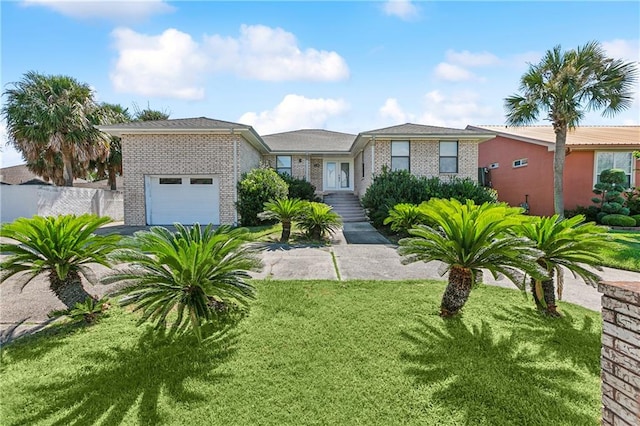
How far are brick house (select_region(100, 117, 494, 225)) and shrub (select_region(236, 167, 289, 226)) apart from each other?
0.39 meters

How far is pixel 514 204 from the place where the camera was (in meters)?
17.9

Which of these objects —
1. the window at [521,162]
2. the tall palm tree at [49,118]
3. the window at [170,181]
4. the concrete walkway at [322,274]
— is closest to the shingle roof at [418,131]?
the window at [521,162]

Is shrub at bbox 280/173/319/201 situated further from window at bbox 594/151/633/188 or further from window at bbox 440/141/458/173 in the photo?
window at bbox 594/151/633/188

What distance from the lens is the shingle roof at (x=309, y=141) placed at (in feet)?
62.0

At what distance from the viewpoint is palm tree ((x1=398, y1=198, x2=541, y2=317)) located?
362cm

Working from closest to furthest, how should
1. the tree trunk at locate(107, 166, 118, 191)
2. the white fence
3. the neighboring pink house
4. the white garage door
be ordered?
the white garage door, the white fence, the neighboring pink house, the tree trunk at locate(107, 166, 118, 191)

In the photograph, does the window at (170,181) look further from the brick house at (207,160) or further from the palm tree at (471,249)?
the palm tree at (471,249)

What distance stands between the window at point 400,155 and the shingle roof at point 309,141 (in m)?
4.51

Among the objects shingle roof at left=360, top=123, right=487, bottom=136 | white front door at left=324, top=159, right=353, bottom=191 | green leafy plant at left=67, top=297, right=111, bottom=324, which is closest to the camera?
green leafy plant at left=67, top=297, right=111, bottom=324

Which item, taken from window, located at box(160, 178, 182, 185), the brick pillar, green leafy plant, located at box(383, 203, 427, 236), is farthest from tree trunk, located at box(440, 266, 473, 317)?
window, located at box(160, 178, 182, 185)

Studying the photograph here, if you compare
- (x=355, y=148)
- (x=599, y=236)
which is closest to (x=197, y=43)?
(x=599, y=236)

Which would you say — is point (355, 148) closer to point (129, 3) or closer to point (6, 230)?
point (129, 3)

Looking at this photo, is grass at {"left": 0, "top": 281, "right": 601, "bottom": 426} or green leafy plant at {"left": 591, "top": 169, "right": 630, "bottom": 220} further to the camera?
green leafy plant at {"left": 591, "top": 169, "right": 630, "bottom": 220}

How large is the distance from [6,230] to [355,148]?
15.3m
